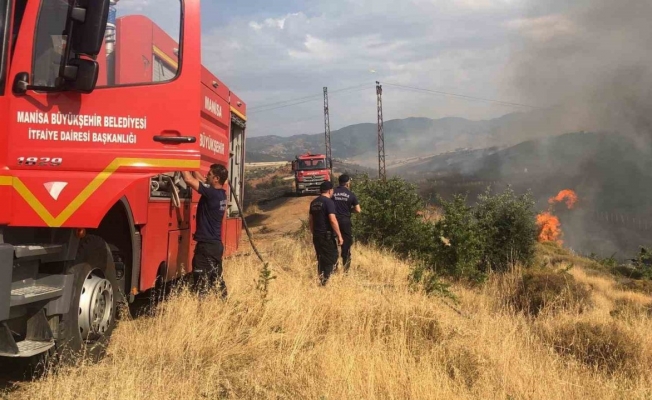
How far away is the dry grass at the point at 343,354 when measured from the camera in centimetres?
370

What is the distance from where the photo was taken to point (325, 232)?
780 cm

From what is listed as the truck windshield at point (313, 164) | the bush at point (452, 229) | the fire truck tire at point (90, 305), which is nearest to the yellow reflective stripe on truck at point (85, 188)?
the fire truck tire at point (90, 305)

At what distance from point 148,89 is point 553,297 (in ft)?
24.3

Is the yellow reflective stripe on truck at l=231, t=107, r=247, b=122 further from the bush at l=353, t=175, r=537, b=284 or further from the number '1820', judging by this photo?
the bush at l=353, t=175, r=537, b=284

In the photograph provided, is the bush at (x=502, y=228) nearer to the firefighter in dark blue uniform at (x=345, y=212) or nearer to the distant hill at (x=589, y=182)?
the firefighter in dark blue uniform at (x=345, y=212)

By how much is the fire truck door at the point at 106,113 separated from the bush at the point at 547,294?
6467mm

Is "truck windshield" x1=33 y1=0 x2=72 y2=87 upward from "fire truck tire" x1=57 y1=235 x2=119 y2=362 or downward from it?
upward

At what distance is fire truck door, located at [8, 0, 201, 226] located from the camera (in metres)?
3.59

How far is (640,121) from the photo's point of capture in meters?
84.6

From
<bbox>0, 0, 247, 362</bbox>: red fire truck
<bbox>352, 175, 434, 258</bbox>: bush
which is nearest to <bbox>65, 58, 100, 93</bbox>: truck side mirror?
<bbox>0, 0, 247, 362</bbox>: red fire truck

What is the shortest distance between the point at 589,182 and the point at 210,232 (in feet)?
281

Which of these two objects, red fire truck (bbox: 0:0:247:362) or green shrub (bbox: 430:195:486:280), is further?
green shrub (bbox: 430:195:486:280)

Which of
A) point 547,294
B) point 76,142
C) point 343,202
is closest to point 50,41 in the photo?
point 76,142

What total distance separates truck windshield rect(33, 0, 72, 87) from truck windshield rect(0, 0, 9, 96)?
0.18m
